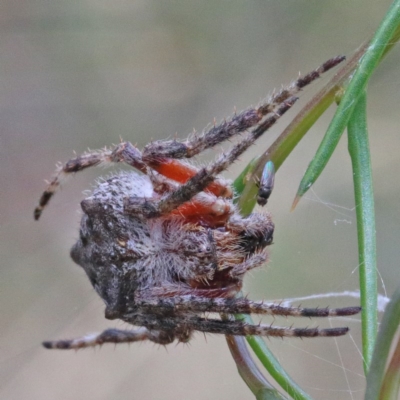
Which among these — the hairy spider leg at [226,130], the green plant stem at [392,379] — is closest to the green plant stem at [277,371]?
the green plant stem at [392,379]

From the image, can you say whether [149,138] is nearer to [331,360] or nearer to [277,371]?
[331,360]

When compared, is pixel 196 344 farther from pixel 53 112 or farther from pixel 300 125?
pixel 300 125

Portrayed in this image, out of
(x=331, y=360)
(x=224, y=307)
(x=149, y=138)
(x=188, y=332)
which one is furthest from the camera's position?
(x=149, y=138)

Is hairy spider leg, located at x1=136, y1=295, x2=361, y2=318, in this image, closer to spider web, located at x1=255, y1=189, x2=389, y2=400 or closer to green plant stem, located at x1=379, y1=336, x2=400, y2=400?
green plant stem, located at x1=379, y1=336, x2=400, y2=400

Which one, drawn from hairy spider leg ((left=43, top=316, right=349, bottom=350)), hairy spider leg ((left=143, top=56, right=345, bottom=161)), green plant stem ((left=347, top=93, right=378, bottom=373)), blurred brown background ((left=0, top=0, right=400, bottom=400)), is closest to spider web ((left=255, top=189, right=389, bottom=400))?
blurred brown background ((left=0, top=0, right=400, bottom=400))

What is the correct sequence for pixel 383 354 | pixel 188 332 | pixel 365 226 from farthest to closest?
pixel 188 332
pixel 365 226
pixel 383 354

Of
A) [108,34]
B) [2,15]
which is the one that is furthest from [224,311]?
[2,15]

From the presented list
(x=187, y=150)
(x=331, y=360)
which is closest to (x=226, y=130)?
(x=187, y=150)
